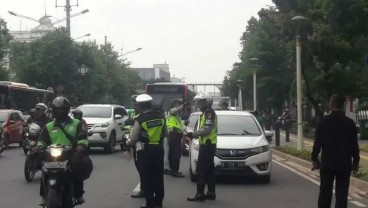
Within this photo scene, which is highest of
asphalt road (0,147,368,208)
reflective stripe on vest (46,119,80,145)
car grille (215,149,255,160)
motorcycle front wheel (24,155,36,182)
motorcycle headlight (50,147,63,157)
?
reflective stripe on vest (46,119,80,145)

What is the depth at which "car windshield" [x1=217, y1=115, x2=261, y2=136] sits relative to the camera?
15.6 meters

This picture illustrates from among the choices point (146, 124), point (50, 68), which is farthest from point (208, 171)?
point (50, 68)

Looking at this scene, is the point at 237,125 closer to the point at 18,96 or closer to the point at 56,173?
the point at 56,173

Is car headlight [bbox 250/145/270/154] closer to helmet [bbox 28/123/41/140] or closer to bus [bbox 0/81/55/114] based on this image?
helmet [bbox 28/123/41/140]

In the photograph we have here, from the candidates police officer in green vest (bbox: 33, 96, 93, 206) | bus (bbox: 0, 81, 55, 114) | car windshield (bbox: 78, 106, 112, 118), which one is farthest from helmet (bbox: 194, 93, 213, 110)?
bus (bbox: 0, 81, 55, 114)

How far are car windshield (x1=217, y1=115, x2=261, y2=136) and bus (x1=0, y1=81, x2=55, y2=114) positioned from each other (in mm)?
20342

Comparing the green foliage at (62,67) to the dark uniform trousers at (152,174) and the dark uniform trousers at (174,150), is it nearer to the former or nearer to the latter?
the dark uniform trousers at (174,150)

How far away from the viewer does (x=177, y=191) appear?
1377cm

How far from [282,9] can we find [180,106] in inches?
785

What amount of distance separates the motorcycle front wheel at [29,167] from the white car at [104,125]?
311 inches

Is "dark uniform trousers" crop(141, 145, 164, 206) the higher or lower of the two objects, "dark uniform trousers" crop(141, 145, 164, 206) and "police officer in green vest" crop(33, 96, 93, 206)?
A: the lower

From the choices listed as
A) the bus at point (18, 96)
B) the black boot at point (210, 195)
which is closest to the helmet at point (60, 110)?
the black boot at point (210, 195)

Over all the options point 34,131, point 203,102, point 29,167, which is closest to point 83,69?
point 29,167

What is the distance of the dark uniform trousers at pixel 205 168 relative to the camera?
40.0 ft
